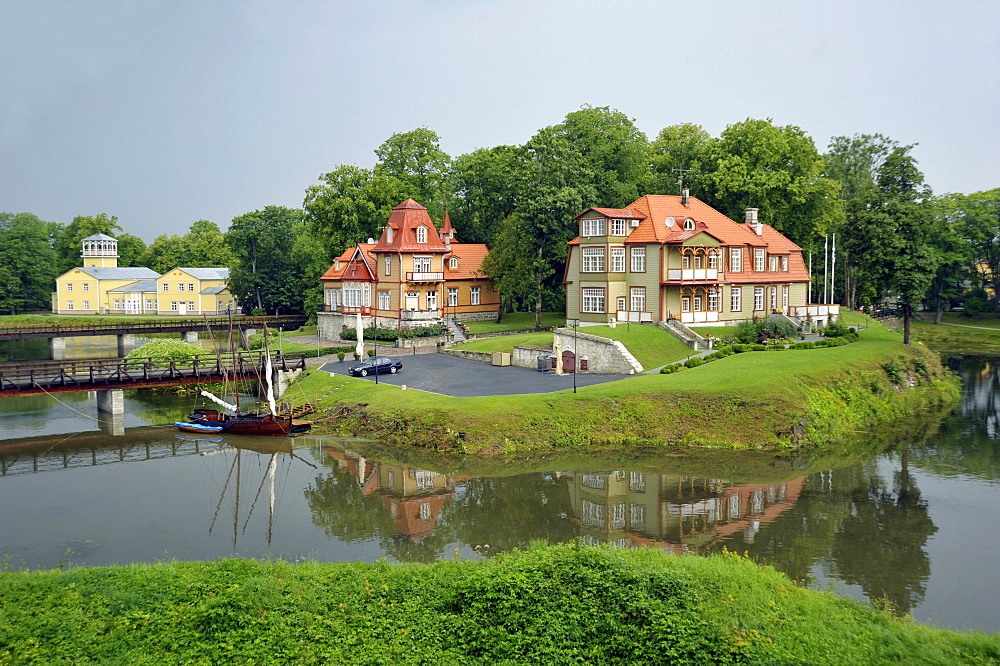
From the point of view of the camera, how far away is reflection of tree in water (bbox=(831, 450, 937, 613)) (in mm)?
20703

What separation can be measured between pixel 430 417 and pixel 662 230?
27116 mm

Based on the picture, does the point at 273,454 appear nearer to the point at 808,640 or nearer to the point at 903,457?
the point at 808,640

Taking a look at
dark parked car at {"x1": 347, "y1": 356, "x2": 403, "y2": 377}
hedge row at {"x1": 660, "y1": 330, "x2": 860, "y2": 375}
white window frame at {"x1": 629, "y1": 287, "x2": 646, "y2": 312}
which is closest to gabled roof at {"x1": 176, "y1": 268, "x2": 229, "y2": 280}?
dark parked car at {"x1": 347, "y1": 356, "x2": 403, "y2": 377}

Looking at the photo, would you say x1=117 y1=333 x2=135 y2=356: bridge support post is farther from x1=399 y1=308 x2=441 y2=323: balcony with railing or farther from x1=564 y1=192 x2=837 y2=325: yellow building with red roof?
Answer: x1=564 y1=192 x2=837 y2=325: yellow building with red roof

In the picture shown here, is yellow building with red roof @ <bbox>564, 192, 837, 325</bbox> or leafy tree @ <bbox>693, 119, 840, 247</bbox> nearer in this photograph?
yellow building with red roof @ <bbox>564, 192, 837, 325</bbox>

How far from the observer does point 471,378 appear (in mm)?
45406

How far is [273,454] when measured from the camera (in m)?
35.4

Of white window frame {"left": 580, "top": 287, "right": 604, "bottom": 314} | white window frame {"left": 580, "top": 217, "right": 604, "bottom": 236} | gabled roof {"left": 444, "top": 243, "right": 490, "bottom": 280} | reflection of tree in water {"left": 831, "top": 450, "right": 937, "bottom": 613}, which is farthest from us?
gabled roof {"left": 444, "top": 243, "right": 490, "bottom": 280}

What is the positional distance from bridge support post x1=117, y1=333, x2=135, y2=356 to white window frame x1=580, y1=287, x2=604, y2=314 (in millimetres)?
43118

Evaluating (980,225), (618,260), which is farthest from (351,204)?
(980,225)

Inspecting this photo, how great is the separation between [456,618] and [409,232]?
47827 millimetres

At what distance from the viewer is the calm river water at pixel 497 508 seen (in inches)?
887

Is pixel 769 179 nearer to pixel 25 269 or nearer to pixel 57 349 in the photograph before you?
pixel 57 349

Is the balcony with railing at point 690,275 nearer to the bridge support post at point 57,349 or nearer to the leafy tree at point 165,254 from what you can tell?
the bridge support post at point 57,349
